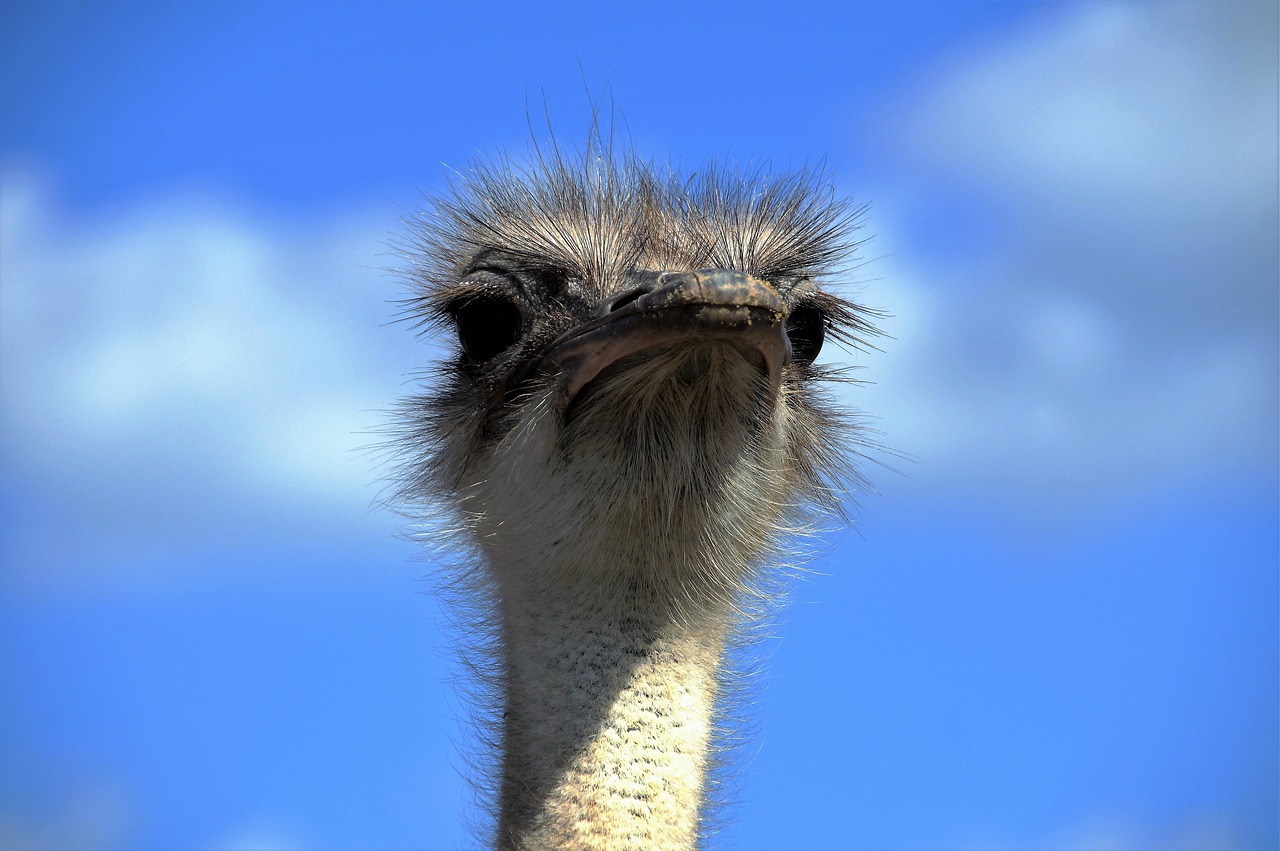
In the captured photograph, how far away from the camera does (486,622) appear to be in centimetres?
419

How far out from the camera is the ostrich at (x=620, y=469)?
10.6ft

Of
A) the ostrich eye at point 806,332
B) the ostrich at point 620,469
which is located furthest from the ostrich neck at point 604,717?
the ostrich eye at point 806,332

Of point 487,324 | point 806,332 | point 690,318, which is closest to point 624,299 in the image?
point 690,318

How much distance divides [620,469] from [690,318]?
2.41 ft

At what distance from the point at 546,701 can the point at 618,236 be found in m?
1.23

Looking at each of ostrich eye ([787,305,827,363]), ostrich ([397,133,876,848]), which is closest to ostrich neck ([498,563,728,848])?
ostrich ([397,133,876,848])

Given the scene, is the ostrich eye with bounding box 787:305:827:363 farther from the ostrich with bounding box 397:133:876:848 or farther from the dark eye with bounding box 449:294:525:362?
the dark eye with bounding box 449:294:525:362

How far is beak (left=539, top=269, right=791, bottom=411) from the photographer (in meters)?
2.91

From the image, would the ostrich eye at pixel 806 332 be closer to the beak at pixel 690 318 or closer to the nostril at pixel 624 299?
the beak at pixel 690 318

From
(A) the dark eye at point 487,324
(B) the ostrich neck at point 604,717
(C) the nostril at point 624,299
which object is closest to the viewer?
(C) the nostril at point 624,299

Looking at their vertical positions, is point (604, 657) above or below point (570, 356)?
below

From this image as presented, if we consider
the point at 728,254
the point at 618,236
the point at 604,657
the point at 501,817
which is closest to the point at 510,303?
the point at 618,236

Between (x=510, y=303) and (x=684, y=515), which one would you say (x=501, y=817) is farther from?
(x=510, y=303)

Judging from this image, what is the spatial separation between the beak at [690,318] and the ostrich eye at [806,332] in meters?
0.75
